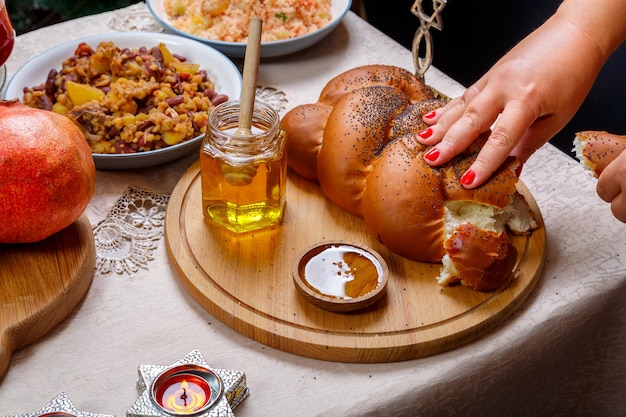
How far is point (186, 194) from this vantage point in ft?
4.65

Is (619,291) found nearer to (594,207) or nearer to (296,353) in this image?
(594,207)

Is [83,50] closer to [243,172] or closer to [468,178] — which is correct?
[243,172]

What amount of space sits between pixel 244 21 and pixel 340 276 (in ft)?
3.16

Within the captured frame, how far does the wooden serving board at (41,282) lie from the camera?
3.62 ft

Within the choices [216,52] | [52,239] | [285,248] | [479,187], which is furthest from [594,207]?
[52,239]

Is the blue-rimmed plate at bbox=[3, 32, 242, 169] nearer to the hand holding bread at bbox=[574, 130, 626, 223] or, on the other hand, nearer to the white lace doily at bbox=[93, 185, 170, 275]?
the white lace doily at bbox=[93, 185, 170, 275]

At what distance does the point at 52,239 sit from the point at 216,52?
2.31 ft

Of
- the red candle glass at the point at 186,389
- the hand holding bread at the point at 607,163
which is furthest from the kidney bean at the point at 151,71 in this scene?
the hand holding bread at the point at 607,163

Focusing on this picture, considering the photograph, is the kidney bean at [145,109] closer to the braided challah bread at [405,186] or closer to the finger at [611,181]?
the braided challah bread at [405,186]

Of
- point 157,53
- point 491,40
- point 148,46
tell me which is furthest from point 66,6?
point 491,40

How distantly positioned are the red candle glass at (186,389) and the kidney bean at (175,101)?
0.68 m

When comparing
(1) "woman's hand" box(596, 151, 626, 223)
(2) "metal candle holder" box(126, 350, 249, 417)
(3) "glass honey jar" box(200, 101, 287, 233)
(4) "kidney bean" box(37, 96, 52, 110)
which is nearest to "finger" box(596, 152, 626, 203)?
(1) "woman's hand" box(596, 151, 626, 223)

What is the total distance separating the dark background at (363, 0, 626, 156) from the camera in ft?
6.47

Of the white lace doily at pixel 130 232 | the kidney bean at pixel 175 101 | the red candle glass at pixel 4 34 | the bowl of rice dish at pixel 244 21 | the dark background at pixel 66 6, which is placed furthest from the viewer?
the dark background at pixel 66 6
